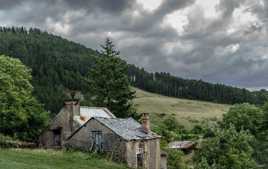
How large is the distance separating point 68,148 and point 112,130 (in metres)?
6.46

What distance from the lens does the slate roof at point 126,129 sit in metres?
55.2

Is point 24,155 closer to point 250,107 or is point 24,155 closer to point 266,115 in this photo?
point 266,115

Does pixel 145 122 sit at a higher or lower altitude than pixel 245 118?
lower

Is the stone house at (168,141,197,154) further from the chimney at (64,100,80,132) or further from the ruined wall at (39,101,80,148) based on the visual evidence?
the chimney at (64,100,80,132)

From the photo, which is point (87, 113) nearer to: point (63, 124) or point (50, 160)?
point (63, 124)

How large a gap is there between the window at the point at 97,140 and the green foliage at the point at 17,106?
20.6 metres

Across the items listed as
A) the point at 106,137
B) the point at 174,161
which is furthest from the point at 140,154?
the point at 174,161

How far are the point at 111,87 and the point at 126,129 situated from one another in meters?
31.0

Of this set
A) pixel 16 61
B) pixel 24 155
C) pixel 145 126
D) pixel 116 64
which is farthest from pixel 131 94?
pixel 24 155

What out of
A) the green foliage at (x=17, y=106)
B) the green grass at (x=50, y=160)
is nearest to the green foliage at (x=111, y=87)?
the green foliage at (x=17, y=106)

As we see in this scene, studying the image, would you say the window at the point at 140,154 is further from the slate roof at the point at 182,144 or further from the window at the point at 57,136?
the slate roof at the point at 182,144

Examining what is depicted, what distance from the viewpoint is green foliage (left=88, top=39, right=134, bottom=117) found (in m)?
87.0

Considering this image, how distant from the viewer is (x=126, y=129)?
5734 centimetres

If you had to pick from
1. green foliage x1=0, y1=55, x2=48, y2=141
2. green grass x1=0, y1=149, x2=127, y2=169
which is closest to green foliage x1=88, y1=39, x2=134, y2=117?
green foliage x1=0, y1=55, x2=48, y2=141
